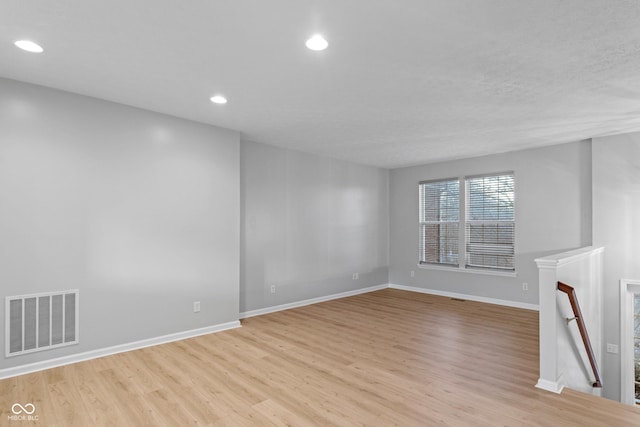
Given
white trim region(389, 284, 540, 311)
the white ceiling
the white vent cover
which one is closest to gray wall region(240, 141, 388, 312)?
white trim region(389, 284, 540, 311)

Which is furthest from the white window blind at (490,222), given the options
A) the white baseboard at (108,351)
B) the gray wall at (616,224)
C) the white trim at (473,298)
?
the white baseboard at (108,351)

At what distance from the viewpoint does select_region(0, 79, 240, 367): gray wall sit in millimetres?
3045

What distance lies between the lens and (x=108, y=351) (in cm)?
346

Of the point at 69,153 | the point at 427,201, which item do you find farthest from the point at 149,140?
the point at 427,201

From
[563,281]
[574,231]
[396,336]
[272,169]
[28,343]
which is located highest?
[272,169]

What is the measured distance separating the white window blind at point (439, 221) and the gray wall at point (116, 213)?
4155mm

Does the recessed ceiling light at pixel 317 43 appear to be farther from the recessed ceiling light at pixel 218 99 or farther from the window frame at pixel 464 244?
the window frame at pixel 464 244

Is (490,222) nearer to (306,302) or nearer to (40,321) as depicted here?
(306,302)

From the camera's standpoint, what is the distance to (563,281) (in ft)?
10.3

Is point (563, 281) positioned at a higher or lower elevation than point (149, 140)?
lower

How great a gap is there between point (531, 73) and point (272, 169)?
3.71m

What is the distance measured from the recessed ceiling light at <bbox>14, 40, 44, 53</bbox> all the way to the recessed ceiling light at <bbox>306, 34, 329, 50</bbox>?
1997 millimetres

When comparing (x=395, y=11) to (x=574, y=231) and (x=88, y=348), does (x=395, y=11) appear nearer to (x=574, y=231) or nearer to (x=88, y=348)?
(x=88, y=348)

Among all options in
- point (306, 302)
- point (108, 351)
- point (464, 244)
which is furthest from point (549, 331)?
point (108, 351)
